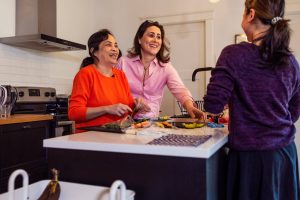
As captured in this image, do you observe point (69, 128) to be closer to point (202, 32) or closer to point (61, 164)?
point (202, 32)

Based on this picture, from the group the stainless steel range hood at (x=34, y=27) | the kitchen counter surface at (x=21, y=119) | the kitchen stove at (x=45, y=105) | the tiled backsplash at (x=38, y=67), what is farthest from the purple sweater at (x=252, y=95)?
the tiled backsplash at (x=38, y=67)

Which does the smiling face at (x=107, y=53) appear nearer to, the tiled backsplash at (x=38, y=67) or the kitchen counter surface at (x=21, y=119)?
the kitchen counter surface at (x=21, y=119)

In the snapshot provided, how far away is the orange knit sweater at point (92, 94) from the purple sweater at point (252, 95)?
695 mm

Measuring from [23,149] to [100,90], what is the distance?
1.39 meters

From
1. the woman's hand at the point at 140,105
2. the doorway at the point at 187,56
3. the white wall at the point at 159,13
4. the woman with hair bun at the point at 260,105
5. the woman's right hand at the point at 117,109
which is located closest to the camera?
the woman with hair bun at the point at 260,105

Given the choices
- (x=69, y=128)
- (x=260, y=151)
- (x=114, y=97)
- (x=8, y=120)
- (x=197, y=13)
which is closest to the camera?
(x=260, y=151)

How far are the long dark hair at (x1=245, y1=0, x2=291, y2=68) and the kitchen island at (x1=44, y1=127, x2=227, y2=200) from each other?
13.8 inches

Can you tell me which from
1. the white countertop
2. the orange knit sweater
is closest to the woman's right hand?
the orange knit sweater

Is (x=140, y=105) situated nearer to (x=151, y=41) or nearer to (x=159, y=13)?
(x=151, y=41)

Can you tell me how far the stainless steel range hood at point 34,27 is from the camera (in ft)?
10.5

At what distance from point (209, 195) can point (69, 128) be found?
107 inches

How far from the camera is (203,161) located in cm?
92

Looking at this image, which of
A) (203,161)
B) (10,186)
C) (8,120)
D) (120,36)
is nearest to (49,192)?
(10,186)

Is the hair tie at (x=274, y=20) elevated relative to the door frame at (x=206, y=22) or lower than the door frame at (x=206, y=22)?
lower
